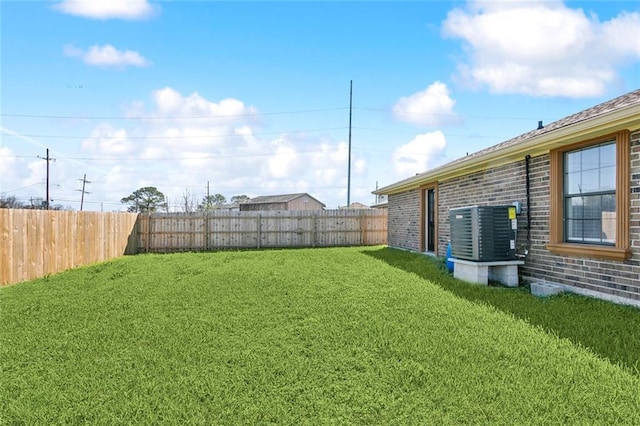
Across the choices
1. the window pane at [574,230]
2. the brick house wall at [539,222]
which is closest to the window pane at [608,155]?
the brick house wall at [539,222]

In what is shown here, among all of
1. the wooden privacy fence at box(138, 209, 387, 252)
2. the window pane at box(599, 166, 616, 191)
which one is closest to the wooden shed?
the wooden privacy fence at box(138, 209, 387, 252)

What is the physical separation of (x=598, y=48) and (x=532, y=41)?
1631 mm

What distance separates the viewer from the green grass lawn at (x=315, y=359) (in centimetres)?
262

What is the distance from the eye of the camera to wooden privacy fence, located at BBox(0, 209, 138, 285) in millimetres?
7977

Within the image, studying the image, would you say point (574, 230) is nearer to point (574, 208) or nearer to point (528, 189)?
point (574, 208)

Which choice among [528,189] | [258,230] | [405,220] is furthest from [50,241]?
[528,189]

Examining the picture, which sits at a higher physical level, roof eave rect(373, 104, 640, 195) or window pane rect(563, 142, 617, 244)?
roof eave rect(373, 104, 640, 195)

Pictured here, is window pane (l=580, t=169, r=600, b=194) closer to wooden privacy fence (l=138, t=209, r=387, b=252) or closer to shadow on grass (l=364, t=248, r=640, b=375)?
shadow on grass (l=364, t=248, r=640, b=375)

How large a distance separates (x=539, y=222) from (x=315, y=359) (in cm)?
520

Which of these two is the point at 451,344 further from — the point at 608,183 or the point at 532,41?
the point at 532,41

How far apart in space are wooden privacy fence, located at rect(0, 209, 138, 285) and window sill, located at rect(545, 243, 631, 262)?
10811mm

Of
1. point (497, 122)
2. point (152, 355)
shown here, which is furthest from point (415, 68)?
point (497, 122)

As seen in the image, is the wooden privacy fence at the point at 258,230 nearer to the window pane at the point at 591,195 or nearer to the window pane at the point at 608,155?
the window pane at the point at 591,195

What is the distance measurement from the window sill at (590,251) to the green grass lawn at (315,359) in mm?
708
